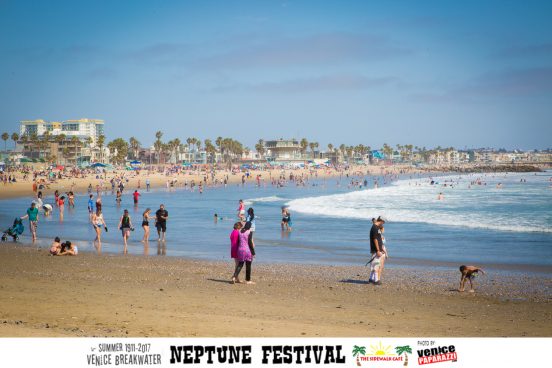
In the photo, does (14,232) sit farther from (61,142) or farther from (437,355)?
(61,142)

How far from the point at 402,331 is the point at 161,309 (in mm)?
3558

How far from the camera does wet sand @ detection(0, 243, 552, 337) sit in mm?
7941

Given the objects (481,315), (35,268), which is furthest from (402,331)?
(35,268)

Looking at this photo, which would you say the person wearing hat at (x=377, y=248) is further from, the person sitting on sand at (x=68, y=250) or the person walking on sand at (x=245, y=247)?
the person sitting on sand at (x=68, y=250)

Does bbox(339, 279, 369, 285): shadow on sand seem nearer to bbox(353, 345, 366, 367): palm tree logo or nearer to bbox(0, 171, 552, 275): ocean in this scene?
bbox(0, 171, 552, 275): ocean

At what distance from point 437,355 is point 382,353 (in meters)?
0.59

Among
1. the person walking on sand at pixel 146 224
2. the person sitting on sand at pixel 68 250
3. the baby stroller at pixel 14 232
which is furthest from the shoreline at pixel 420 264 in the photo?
the baby stroller at pixel 14 232

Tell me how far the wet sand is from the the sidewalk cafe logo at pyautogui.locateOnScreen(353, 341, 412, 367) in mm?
1106

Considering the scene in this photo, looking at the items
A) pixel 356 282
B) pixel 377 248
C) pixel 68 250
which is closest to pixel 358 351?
pixel 377 248

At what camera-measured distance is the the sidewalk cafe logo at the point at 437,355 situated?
21.2 feet

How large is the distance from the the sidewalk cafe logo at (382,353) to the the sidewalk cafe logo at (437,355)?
152mm

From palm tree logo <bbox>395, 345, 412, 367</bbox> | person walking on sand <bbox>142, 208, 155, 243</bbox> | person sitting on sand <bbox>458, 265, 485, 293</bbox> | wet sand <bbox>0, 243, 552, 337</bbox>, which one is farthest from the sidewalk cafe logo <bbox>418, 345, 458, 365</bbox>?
person walking on sand <bbox>142, 208, 155, 243</bbox>

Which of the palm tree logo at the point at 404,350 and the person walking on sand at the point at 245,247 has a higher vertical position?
the person walking on sand at the point at 245,247

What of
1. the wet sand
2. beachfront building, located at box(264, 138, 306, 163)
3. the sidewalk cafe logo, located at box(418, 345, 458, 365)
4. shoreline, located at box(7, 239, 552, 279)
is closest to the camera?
the sidewalk cafe logo, located at box(418, 345, 458, 365)
